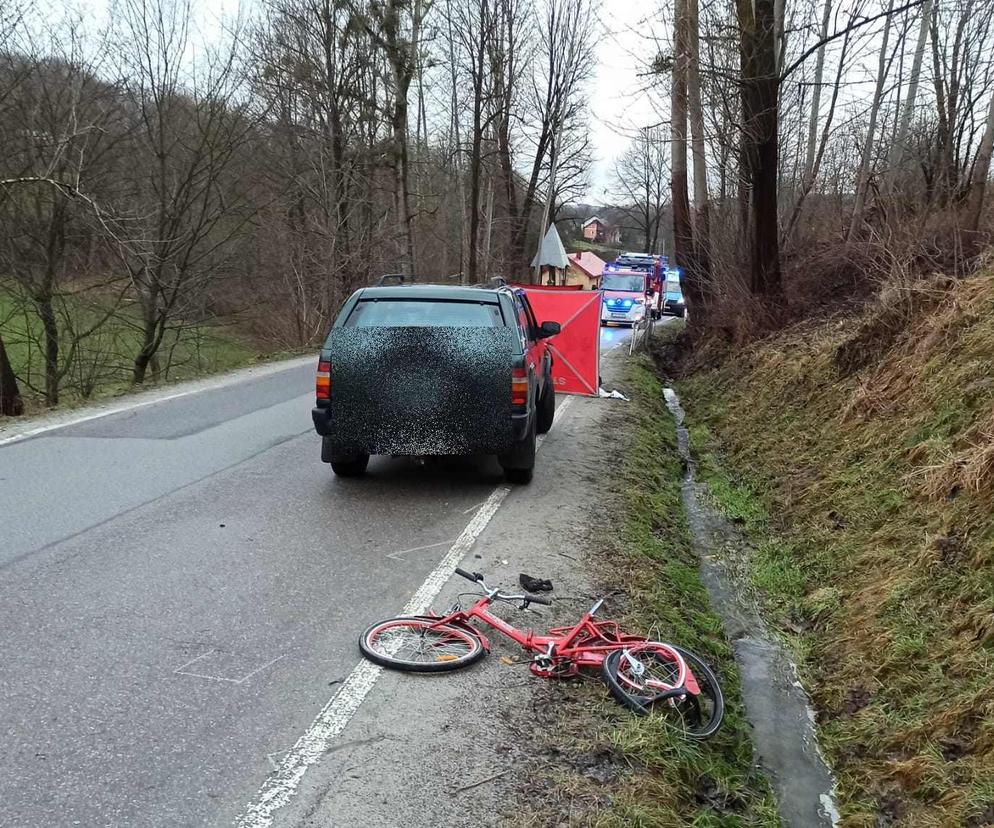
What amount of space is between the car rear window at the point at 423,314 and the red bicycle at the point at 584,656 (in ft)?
10.7

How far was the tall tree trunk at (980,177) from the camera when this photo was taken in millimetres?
14359

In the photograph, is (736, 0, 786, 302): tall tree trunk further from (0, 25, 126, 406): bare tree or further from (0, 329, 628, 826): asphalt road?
(0, 25, 126, 406): bare tree

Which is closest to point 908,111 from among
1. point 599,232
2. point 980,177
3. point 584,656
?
point 980,177

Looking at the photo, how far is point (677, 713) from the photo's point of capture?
4316mm

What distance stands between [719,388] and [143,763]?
1396 cm

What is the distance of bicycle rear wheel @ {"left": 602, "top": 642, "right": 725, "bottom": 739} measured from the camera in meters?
4.26

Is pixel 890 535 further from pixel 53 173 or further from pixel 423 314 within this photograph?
pixel 53 173

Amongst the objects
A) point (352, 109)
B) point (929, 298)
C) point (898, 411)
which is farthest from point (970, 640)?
point (352, 109)

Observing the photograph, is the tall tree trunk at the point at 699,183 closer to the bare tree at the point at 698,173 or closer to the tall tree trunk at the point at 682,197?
the bare tree at the point at 698,173

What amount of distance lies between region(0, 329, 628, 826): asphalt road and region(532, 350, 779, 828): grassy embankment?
132 centimetres

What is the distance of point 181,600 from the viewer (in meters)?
5.14

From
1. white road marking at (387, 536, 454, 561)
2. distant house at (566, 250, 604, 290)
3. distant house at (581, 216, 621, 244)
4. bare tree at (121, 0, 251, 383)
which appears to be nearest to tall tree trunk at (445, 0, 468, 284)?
bare tree at (121, 0, 251, 383)

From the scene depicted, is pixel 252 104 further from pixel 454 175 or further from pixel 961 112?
pixel 454 175

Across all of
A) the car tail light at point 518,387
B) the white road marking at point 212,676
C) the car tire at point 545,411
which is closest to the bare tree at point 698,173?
the car tire at point 545,411
